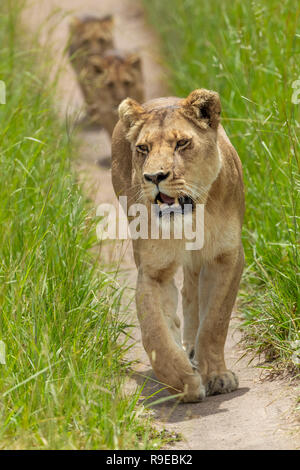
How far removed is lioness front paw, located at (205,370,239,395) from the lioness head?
816 millimetres

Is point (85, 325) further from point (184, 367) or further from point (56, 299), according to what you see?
point (184, 367)

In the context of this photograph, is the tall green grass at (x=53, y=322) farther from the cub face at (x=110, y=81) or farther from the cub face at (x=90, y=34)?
the cub face at (x=90, y=34)

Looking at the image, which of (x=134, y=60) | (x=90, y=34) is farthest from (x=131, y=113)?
(x=90, y=34)

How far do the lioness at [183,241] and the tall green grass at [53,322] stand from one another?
227 mm

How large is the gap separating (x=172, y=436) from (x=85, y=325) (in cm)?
75

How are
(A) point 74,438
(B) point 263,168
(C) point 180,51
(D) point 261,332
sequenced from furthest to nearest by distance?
(C) point 180,51, (B) point 263,168, (D) point 261,332, (A) point 74,438

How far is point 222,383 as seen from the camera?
14.2 feet

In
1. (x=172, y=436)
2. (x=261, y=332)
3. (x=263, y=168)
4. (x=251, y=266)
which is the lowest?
(x=172, y=436)

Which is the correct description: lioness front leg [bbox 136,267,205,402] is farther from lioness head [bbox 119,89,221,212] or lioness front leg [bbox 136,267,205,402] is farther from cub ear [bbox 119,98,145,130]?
cub ear [bbox 119,98,145,130]

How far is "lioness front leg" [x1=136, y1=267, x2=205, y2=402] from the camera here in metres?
4.15

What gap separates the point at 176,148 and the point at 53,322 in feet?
2.98

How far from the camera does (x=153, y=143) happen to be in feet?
13.3

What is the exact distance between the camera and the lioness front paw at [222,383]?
4.33 metres

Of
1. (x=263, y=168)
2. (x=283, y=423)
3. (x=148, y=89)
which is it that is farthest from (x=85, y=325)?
(x=148, y=89)
